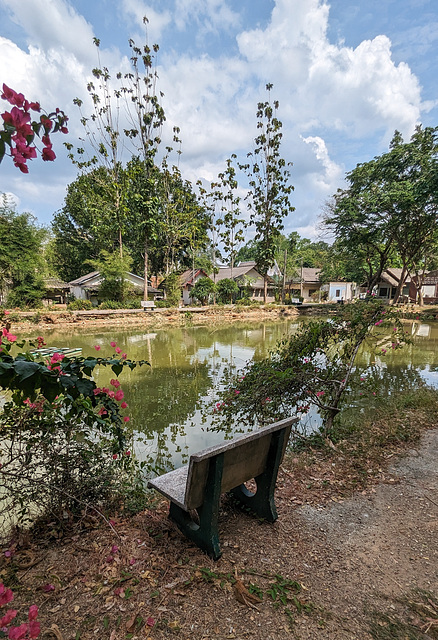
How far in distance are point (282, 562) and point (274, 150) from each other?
35.6 m

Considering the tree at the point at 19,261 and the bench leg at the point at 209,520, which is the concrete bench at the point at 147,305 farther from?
the bench leg at the point at 209,520

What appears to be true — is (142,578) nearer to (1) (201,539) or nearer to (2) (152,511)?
(1) (201,539)

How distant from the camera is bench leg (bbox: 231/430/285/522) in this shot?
2.32 metres

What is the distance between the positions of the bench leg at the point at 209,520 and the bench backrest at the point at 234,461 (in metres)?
0.04

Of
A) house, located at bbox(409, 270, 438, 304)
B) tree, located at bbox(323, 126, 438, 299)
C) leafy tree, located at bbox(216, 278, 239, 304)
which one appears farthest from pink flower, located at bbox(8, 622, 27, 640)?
house, located at bbox(409, 270, 438, 304)

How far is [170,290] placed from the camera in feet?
91.9

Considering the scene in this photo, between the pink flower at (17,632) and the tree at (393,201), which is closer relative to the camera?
the pink flower at (17,632)

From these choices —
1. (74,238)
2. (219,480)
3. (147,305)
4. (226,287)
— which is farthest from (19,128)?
(74,238)

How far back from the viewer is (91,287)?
89.2 feet

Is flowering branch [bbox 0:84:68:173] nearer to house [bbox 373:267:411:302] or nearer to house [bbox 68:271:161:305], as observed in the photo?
house [bbox 68:271:161:305]

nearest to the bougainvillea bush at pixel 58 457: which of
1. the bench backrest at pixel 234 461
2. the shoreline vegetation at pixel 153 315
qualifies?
the bench backrest at pixel 234 461

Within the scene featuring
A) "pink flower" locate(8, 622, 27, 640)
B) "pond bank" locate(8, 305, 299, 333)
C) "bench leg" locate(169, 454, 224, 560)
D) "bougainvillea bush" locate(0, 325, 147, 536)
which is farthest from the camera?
"pond bank" locate(8, 305, 299, 333)

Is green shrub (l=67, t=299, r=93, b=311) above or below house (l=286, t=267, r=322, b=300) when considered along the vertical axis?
below

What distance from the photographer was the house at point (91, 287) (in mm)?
27219
